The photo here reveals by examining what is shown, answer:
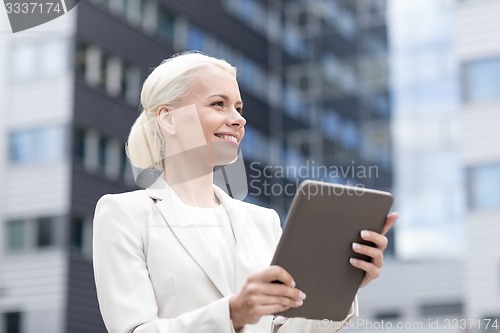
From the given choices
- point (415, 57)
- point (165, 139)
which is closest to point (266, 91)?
point (415, 57)

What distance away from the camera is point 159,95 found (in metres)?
2.54

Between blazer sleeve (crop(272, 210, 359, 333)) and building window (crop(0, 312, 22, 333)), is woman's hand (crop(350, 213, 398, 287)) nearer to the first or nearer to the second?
blazer sleeve (crop(272, 210, 359, 333))

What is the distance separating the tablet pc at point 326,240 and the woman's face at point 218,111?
43 cm

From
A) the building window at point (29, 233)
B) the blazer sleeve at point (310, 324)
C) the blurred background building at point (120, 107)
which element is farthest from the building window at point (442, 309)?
the blazer sleeve at point (310, 324)

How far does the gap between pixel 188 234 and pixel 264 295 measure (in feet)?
1.54

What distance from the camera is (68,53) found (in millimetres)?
17281

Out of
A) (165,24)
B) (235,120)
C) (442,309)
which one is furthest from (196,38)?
(235,120)

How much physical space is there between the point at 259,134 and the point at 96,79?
529 centimetres

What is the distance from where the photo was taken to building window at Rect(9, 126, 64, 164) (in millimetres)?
17219

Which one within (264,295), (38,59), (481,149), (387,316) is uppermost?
(38,59)

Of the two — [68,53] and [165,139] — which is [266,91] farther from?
[165,139]

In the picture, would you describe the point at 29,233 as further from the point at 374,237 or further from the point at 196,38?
the point at 374,237

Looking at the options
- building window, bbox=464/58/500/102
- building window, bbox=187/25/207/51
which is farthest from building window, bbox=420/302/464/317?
building window, bbox=187/25/207/51

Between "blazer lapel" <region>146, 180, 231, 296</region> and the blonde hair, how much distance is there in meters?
0.11
